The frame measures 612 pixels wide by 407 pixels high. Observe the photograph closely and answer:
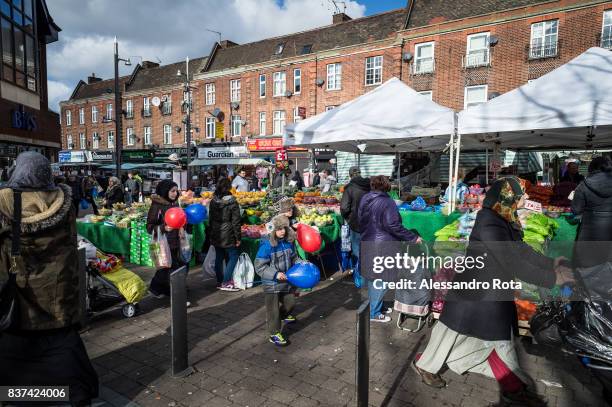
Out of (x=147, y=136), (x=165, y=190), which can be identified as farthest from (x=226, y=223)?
(x=147, y=136)

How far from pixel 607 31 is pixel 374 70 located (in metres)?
11.6

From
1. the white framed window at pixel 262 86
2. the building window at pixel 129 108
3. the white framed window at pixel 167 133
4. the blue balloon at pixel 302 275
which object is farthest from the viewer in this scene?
the building window at pixel 129 108

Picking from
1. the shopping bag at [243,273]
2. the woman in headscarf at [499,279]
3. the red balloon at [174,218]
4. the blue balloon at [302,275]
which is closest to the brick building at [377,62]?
the shopping bag at [243,273]

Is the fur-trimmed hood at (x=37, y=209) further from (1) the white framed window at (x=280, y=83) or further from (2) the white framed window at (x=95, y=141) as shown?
(2) the white framed window at (x=95, y=141)

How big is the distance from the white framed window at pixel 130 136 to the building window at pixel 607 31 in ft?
122

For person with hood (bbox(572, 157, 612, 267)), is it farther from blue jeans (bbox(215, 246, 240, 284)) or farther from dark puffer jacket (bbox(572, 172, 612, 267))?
blue jeans (bbox(215, 246, 240, 284))

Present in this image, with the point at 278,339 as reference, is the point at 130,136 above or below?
above

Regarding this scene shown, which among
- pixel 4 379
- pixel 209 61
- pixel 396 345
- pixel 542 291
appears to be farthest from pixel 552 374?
pixel 209 61

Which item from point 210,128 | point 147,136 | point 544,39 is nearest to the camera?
point 544,39

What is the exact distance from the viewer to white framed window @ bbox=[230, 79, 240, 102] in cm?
3145

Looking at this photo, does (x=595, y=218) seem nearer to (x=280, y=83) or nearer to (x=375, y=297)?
(x=375, y=297)

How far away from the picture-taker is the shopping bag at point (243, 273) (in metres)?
6.23

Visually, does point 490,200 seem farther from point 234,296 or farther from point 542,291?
point 234,296

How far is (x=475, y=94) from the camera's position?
21.3 meters
